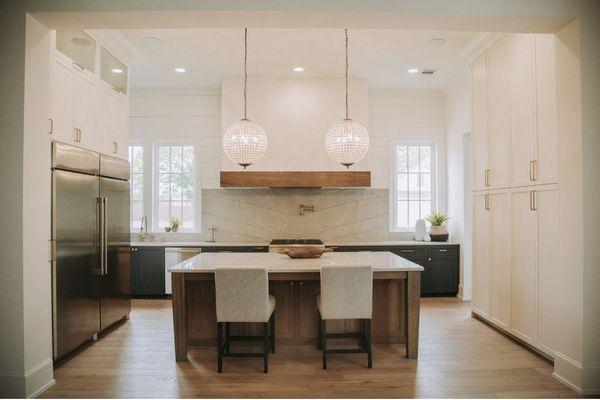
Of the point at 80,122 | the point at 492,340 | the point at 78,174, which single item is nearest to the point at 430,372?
the point at 492,340

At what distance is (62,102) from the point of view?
3.36 meters

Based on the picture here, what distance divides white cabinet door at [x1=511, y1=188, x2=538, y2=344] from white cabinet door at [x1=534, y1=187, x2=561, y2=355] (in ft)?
0.26

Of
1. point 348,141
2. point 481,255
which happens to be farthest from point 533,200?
point 348,141

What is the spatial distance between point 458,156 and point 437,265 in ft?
5.24

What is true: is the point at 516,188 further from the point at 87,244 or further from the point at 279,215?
the point at 87,244

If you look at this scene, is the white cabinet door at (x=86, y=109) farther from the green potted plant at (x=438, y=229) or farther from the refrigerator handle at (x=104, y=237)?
the green potted plant at (x=438, y=229)

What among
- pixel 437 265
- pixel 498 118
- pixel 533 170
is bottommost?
pixel 437 265

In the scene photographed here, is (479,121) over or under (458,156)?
over

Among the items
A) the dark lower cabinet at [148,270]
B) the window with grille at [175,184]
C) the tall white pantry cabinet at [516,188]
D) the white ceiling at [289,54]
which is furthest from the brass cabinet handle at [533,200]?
the window with grille at [175,184]

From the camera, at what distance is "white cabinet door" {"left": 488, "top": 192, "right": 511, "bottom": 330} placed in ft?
12.5

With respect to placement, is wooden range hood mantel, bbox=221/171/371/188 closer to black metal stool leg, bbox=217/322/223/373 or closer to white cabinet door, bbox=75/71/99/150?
white cabinet door, bbox=75/71/99/150

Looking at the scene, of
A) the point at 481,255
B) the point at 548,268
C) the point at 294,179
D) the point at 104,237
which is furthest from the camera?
the point at 294,179

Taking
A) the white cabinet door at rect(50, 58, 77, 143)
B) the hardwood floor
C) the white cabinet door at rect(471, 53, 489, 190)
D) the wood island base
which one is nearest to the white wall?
the white cabinet door at rect(471, 53, 489, 190)

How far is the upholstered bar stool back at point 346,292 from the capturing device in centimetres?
308
